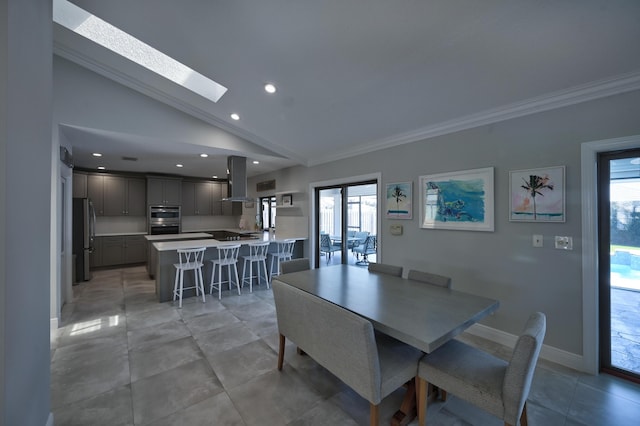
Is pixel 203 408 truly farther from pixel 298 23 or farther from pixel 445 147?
pixel 445 147

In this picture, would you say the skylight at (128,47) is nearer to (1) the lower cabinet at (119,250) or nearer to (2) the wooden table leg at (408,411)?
(2) the wooden table leg at (408,411)

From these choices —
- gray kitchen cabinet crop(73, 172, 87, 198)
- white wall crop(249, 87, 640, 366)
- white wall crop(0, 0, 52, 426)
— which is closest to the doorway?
white wall crop(249, 87, 640, 366)

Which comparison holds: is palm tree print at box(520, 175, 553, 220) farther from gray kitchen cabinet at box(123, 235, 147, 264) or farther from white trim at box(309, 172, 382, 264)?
gray kitchen cabinet at box(123, 235, 147, 264)

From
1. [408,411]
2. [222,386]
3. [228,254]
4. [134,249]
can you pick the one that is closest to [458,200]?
[408,411]

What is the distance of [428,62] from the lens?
227 cm

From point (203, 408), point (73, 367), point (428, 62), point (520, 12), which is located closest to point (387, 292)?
point (203, 408)

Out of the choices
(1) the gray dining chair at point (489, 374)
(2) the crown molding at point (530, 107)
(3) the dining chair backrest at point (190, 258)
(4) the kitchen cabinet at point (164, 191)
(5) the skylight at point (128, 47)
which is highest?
(5) the skylight at point (128, 47)

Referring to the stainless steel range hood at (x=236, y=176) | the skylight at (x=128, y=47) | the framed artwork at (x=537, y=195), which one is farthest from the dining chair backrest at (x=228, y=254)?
the framed artwork at (x=537, y=195)

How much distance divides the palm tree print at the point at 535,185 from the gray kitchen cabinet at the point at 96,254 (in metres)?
7.92

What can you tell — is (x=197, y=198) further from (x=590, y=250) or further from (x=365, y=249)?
(x=590, y=250)

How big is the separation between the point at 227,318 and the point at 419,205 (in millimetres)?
2943

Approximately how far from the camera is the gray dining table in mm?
1471

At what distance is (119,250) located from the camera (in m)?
6.20

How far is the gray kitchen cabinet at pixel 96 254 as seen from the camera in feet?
19.2
